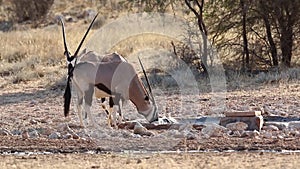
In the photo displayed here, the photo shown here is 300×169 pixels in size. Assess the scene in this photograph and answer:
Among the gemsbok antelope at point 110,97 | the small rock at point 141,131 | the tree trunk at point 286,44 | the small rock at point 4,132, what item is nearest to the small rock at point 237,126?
the small rock at point 141,131

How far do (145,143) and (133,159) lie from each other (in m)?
1.22

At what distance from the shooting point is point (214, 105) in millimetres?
16328

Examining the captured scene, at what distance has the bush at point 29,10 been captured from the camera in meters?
40.6

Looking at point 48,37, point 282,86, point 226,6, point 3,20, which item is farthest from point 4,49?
point 3,20

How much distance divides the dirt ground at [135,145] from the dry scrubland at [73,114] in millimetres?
12

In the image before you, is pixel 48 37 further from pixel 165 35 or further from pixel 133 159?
pixel 133 159

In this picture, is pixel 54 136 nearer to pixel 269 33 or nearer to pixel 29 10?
pixel 269 33

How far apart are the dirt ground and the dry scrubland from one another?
12mm

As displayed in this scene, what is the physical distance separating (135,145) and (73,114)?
4530 mm

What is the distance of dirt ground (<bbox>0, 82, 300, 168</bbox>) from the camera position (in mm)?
9820

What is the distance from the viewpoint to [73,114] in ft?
50.9

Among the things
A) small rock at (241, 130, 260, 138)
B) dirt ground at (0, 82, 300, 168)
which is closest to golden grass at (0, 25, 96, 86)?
dirt ground at (0, 82, 300, 168)

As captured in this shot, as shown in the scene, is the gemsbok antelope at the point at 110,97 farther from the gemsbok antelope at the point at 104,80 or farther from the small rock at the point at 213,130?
the small rock at the point at 213,130

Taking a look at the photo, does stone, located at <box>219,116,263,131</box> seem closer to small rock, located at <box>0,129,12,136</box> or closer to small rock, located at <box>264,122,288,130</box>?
small rock, located at <box>264,122,288,130</box>
